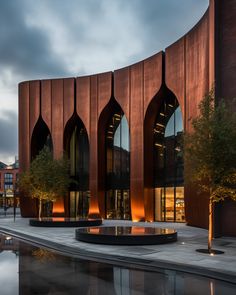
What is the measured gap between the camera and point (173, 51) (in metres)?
30.0

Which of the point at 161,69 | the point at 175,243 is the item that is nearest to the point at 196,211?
the point at 175,243

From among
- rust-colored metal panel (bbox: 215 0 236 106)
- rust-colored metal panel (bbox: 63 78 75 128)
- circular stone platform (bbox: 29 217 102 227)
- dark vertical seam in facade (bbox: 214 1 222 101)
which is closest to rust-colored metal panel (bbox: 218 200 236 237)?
rust-colored metal panel (bbox: 215 0 236 106)

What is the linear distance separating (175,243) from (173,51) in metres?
17.7

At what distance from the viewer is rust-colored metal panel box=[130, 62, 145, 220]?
31766 millimetres

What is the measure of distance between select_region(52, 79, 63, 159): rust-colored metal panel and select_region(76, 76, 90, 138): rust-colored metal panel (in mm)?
2259

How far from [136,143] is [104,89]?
279 inches

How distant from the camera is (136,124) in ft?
108

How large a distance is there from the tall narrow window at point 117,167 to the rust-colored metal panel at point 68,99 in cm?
450

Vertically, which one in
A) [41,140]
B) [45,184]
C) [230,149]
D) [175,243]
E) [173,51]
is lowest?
[175,243]

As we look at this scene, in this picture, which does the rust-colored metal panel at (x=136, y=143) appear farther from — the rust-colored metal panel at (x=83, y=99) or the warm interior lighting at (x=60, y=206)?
the warm interior lighting at (x=60, y=206)

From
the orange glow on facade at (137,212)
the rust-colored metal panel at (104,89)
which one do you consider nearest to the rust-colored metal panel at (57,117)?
the rust-colored metal panel at (104,89)

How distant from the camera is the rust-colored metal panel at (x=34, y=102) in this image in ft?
133

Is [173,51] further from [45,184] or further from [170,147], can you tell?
[45,184]

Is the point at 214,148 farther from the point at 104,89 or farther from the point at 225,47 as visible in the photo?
the point at 104,89
